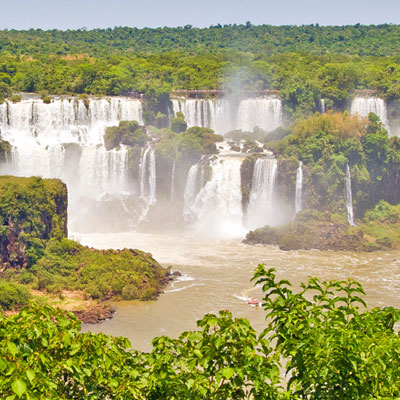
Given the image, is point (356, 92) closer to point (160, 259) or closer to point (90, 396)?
point (160, 259)

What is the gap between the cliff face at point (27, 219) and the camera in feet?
109

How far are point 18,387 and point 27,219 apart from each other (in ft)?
87.4

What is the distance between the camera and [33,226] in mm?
34406

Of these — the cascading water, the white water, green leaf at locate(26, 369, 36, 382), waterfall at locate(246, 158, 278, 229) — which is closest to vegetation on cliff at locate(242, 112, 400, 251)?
waterfall at locate(246, 158, 278, 229)

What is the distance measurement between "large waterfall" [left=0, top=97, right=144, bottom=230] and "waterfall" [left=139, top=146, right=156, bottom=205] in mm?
844

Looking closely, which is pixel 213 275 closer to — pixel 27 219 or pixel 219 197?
pixel 27 219

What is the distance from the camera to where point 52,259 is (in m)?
33.9

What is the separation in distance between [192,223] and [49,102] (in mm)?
13779

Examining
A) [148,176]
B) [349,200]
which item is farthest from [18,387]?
[148,176]

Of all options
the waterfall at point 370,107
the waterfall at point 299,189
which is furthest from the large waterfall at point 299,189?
the waterfall at point 370,107

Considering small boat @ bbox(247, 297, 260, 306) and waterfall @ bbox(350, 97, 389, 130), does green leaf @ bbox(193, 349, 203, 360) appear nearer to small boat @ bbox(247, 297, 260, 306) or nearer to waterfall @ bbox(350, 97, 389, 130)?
small boat @ bbox(247, 297, 260, 306)

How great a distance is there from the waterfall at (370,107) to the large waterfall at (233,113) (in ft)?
19.8

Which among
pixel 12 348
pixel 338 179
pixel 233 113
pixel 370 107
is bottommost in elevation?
pixel 338 179

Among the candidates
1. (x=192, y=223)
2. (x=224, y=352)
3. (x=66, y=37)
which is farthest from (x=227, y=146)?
(x=66, y=37)
